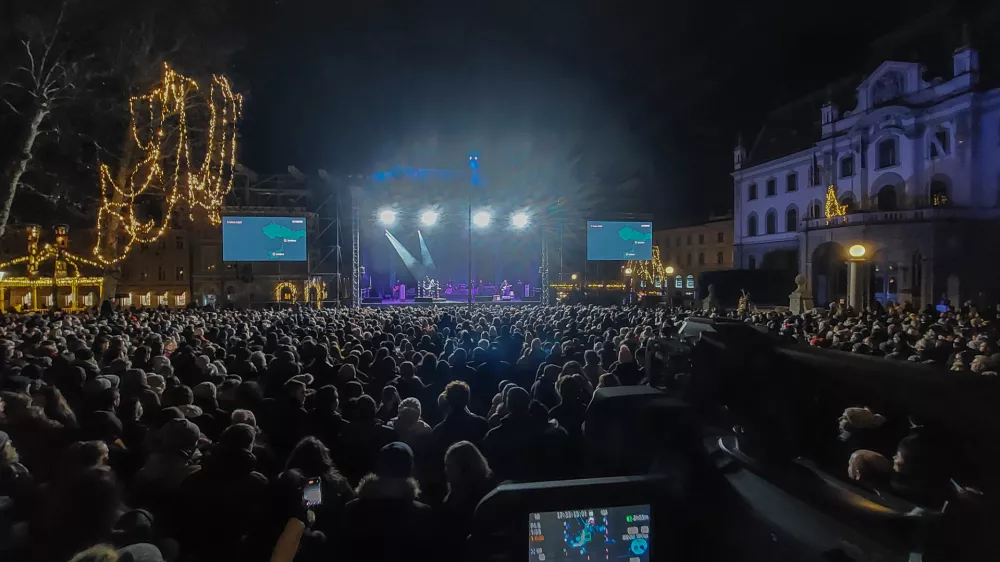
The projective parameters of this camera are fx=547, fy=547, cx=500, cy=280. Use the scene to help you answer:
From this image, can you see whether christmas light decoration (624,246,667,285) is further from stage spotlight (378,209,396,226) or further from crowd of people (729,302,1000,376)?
crowd of people (729,302,1000,376)

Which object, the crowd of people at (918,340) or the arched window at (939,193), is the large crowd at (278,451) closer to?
the crowd of people at (918,340)

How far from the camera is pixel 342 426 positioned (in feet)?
17.0

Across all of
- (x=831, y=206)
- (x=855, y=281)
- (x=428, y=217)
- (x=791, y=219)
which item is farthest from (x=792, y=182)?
(x=428, y=217)

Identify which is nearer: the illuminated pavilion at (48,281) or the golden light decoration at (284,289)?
the illuminated pavilion at (48,281)

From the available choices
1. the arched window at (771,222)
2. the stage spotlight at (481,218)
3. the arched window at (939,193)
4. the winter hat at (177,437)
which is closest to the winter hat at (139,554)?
the winter hat at (177,437)

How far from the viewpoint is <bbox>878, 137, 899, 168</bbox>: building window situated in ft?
111

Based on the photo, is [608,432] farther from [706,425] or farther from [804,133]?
[804,133]

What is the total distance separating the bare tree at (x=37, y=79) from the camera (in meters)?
20.8

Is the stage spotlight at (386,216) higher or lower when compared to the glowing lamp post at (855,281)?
higher

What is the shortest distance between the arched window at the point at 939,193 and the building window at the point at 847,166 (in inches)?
202

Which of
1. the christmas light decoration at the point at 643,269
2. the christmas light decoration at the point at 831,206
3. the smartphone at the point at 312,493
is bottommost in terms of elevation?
the smartphone at the point at 312,493

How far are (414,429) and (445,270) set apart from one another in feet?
113

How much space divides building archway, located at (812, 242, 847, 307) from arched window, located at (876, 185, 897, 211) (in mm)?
4014

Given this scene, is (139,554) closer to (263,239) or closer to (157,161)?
(263,239)
